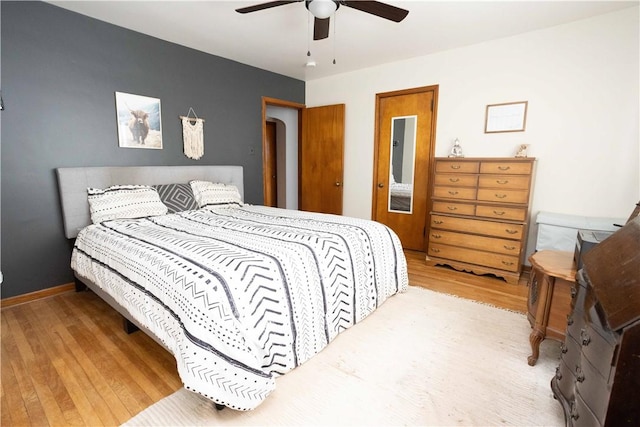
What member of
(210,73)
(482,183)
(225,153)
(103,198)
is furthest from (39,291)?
(482,183)

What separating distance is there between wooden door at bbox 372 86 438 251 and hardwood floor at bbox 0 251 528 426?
4.87 ft

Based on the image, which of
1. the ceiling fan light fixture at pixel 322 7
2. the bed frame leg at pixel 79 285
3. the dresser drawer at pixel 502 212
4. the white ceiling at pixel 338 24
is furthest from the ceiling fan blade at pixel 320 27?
the bed frame leg at pixel 79 285

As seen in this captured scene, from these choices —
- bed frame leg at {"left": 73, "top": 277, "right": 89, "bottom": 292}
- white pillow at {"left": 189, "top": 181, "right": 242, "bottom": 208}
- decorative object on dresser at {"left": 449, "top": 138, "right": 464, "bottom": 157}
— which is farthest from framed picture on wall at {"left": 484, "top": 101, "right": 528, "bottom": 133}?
bed frame leg at {"left": 73, "top": 277, "right": 89, "bottom": 292}

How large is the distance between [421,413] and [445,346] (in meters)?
0.61

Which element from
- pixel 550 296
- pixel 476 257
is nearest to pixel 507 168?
pixel 476 257

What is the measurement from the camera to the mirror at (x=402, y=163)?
12.9 ft

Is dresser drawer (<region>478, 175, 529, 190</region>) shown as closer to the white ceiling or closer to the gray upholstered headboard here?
the white ceiling

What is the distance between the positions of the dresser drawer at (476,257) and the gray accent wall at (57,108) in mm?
3126

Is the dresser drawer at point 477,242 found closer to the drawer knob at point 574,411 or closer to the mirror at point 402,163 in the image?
the mirror at point 402,163

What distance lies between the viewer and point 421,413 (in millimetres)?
1428

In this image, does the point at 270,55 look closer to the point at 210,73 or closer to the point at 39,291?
the point at 210,73

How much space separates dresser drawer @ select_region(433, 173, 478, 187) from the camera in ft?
10.2

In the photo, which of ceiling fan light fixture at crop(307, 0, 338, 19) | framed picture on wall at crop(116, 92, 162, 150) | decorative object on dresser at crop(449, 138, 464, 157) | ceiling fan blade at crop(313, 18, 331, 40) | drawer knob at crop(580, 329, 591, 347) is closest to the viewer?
drawer knob at crop(580, 329, 591, 347)

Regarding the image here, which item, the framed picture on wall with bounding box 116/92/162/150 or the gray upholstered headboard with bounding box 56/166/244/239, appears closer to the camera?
the gray upholstered headboard with bounding box 56/166/244/239
